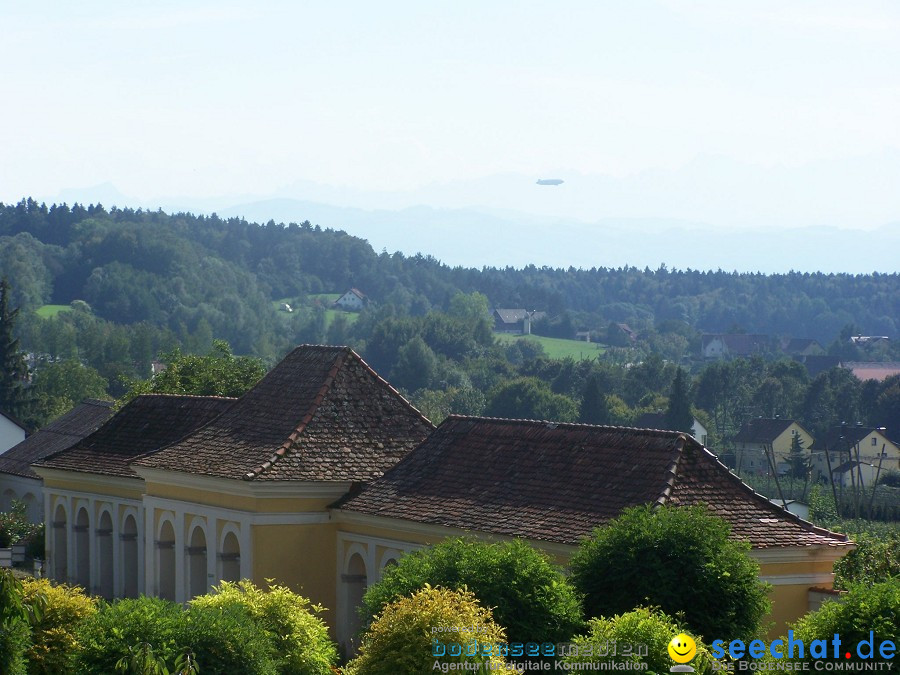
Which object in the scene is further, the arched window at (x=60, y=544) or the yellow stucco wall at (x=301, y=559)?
the arched window at (x=60, y=544)

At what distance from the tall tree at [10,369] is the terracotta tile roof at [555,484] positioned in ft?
230

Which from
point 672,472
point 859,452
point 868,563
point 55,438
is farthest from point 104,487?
point 859,452

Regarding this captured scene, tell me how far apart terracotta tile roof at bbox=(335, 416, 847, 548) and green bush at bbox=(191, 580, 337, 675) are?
4978 millimetres

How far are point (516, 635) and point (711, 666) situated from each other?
12.2 ft

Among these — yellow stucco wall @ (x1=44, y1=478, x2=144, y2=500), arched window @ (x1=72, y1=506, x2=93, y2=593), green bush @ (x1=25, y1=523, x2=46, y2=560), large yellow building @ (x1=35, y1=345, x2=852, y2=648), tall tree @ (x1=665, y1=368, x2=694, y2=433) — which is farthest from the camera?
tall tree @ (x1=665, y1=368, x2=694, y2=433)

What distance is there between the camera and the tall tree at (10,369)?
325 ft

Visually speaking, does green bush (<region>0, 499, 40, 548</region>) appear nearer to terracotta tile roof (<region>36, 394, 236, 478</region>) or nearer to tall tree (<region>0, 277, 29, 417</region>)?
terracotta tile roof (<region>36, 394, 236, 478</region>)

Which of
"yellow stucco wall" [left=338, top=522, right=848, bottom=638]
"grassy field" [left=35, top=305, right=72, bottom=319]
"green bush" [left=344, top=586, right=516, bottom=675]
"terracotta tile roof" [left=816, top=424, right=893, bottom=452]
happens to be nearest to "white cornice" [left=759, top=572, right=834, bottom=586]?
"yellow stucco wall" [left=338, top=522, right=848, bottom=638]

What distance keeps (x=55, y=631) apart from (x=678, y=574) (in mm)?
9659

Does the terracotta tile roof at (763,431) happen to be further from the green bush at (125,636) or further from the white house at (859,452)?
the green bush at (125,636)

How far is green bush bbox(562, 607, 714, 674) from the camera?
19.7 m

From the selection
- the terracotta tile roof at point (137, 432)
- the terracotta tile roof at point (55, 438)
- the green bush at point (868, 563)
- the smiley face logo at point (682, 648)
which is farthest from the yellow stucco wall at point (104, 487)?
the smiley face logo at point (682, 648)

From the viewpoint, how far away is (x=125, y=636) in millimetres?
21953

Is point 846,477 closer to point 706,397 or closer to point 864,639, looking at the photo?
point 706,397
